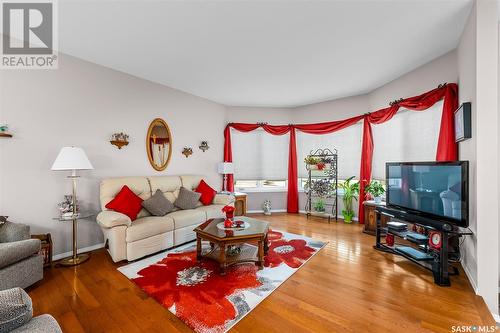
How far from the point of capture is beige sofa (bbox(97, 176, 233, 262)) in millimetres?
2823

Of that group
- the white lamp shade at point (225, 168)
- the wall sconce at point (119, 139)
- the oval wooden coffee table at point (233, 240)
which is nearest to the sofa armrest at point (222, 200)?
the white lamp shade at point (225, 168)

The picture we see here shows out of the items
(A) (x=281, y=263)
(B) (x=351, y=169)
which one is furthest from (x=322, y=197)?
(A) (x=281, y=263)

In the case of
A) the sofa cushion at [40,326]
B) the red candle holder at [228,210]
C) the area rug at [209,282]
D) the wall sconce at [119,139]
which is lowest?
the area rug at [209,282]

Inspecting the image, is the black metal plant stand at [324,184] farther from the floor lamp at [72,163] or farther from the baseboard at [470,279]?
the floor lamp at [72,163]

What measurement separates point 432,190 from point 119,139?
438 cm

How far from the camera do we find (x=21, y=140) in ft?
8.96

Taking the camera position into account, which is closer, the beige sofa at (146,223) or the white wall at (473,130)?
the white wall at (473,130)

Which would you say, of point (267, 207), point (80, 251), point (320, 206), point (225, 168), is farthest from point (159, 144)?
point (320, 206)

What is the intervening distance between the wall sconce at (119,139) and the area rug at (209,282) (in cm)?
185

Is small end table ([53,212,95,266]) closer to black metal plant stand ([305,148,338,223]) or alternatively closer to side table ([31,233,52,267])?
side table ([31,233,52,267])

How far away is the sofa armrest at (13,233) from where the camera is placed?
2.34 m

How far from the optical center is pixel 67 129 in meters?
3.10

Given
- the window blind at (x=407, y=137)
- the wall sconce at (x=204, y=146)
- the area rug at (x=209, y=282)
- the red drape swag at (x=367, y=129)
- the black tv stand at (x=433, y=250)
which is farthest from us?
the wall sconce at (x=204, y=146)

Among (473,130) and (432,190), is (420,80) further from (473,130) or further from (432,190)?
(432,190)
